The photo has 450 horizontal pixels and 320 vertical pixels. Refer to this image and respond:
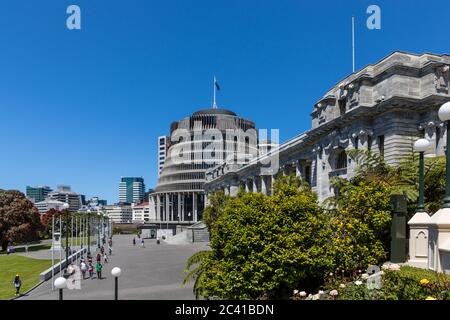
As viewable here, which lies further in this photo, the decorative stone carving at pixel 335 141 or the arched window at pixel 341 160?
the arched window at pixel 341 160

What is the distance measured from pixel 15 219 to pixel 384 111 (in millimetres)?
67182

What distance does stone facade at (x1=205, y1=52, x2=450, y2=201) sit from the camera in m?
29.7

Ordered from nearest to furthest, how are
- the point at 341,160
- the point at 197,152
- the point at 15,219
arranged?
the point at 341,160 → the point at 15,219 → the point at 197,152

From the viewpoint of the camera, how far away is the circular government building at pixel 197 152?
124 meters

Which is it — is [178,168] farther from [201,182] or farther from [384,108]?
[384,108]

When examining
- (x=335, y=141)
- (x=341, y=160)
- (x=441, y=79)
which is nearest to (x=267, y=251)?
(x=441, y=79)

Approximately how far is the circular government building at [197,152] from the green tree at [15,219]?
192 feet

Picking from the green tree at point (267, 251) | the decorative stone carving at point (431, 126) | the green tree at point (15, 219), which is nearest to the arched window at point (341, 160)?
the decorative stone carving at point (431, 126)

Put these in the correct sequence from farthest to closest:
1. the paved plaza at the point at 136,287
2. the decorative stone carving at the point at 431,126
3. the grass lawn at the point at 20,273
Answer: the decorative stone carving at the point at 431,126 < the grass lawn at the point at 20,273 < the paved plaza at the point at 136,287

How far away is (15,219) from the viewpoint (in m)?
68.5

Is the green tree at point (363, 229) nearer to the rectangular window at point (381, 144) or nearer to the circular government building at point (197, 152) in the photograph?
the rectangular window at point (381, 144)

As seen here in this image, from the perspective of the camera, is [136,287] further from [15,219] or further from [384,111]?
[15,219]

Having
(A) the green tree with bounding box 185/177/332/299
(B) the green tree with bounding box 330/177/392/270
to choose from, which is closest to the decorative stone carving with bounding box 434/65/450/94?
(B) the green tree with bounding box 330/177/392/270
